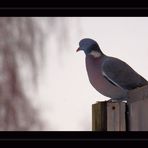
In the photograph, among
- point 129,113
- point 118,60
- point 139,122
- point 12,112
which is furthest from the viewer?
point 12,112

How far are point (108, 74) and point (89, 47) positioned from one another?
56cm

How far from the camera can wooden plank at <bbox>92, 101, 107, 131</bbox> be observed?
2150mm

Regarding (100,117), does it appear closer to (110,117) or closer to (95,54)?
(110,117)

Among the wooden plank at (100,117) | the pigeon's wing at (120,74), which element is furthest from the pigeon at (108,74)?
the wooden plank at (100,117)

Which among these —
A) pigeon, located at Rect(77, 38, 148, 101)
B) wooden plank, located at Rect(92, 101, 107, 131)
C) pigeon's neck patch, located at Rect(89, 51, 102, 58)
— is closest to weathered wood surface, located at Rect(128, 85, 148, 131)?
wooden plank, located at Rect(92, 101, 107, 131)

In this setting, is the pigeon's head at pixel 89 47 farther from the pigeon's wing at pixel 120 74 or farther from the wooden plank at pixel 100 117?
the wooden plank at pixel 100 117

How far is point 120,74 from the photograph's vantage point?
13.5ft

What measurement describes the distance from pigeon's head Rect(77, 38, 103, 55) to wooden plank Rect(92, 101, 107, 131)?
7.45ft

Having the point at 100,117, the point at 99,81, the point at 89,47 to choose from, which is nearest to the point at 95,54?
the point at 89,47
